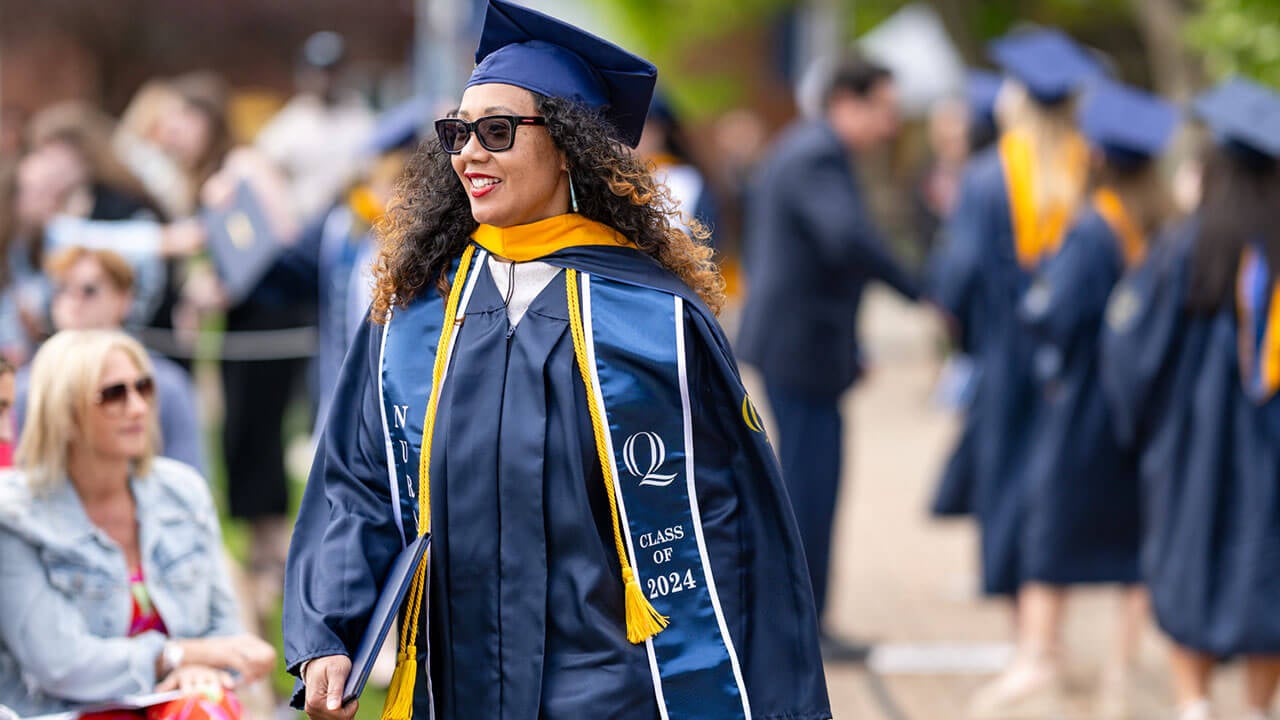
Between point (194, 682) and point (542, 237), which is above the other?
point (542, 237)

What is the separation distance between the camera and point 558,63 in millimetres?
3143

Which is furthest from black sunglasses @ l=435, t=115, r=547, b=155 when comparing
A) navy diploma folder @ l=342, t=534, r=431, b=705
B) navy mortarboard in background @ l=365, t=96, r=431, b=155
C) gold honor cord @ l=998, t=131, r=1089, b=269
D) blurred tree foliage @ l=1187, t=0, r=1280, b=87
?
blurred tree foliage @ l=1187, t=0, r=1280, b=87

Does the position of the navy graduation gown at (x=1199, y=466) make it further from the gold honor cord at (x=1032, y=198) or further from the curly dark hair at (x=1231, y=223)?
the gold honor cord at (x=1032, y=198)

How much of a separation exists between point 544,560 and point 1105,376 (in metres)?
3.71

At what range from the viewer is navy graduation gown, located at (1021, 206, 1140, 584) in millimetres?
6418

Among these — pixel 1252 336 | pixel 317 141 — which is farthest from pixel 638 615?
pixel 317 141

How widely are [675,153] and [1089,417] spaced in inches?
81.0

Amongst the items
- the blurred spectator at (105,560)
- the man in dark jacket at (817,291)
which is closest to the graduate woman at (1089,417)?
the man in dark jacket at (817,291)

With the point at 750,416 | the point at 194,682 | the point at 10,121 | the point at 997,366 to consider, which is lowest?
the point at 194,682

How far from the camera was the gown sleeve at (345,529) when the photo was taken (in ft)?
9.86

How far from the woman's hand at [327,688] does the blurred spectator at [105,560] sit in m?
0.88

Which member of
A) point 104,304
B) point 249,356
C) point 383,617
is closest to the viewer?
point 383,617

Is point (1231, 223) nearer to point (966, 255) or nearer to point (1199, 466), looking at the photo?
point (1199, 466)

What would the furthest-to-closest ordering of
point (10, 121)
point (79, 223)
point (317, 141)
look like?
point (10, 121) → point (317, 141) → point (79, 223)
